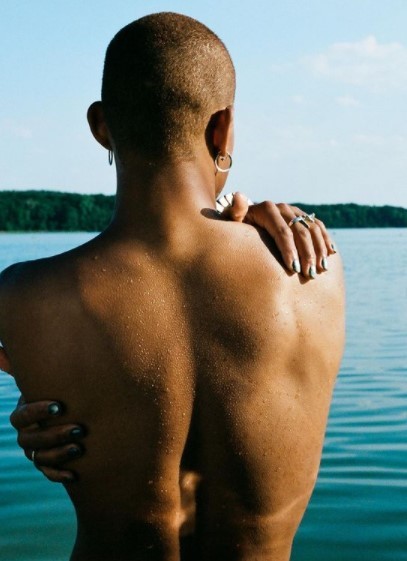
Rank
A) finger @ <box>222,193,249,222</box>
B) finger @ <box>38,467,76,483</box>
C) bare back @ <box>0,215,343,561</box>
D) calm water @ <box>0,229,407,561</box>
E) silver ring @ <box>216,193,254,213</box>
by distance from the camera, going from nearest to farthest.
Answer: bare back @ <box>0,215,343,561</box>, finger @ <box>38,467,76,483</box>, finger @ <box>222,193,249,222</box>, silver ring @ <box>216,193,254,213</box>, calm water @ <box>0,229,407,561</box>

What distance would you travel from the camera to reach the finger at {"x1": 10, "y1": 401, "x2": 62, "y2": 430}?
7.05 feet

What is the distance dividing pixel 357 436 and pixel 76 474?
17.5 ft

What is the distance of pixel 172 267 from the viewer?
212cm

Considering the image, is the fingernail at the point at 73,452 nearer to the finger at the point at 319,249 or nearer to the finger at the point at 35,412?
the finger at the point at 35,412

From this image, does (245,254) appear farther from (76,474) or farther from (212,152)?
(76,474)

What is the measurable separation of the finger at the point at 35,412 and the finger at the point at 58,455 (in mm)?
74

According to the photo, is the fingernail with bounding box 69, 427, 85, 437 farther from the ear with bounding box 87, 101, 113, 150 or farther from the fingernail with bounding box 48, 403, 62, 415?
the ear with bounding box 87, 101, 113, 150

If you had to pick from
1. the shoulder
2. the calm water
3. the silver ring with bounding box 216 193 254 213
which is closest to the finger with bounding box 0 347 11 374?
the shoulder

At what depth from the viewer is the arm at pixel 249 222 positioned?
7.20 ft

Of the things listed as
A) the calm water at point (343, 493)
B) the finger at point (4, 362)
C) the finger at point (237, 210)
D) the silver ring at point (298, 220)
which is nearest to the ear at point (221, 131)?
the finger at point (237, 210)

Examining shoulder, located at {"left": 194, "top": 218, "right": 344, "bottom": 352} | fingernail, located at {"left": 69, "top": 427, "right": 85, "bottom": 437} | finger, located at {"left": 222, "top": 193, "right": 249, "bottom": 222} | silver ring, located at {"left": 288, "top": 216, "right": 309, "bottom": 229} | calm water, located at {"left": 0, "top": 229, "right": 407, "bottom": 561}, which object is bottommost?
calm water, located at {"left": 0, "top": 229, "right": 407, "bottom": 561}

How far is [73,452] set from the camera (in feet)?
7.16

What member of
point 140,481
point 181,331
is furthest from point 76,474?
point 181,331

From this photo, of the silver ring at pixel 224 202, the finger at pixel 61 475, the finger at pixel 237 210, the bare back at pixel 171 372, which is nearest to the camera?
the bare back at pixel 171 372
